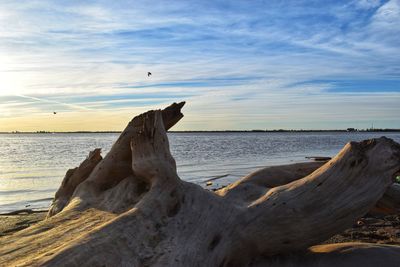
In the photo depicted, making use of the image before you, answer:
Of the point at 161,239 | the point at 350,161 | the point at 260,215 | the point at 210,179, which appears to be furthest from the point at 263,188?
the point at 210,179

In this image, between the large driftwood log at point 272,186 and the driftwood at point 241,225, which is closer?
the driftwood at point 241,225

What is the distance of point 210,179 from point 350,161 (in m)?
11.1

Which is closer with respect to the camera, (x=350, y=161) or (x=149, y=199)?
(x=350, y=161)

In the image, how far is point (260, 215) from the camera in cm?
436

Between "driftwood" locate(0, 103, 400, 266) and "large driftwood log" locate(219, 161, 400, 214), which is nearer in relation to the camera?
"driftwood" locate(0, 103, 400, 266)

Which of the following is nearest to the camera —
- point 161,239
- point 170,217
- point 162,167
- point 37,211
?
Answer: point 161,239

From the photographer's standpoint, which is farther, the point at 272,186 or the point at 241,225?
the point at 272,186

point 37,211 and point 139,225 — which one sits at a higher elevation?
point 139,225

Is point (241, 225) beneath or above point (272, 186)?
beneath

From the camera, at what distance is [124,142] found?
244 inches

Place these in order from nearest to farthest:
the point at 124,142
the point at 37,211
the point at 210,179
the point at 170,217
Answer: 1. the point at 170,217
2. the point at 124,142
3. the point at 37,211
4. the point at 210,179

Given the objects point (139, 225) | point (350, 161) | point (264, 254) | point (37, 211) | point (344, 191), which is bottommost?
point (37, 211)

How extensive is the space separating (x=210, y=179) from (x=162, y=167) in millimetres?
10309

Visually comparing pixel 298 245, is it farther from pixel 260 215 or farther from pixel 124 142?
pixel 124 142
